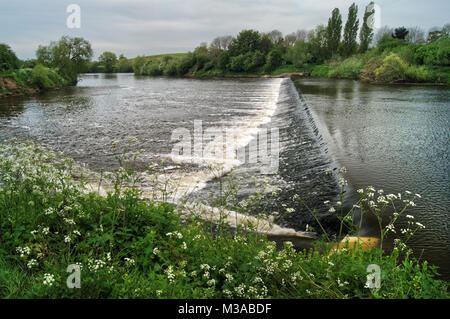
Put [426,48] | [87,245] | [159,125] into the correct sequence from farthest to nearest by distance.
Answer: [426,48]
[159,125]
[87,245]

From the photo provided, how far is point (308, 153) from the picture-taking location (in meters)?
9.55

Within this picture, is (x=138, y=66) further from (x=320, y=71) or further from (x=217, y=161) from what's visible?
(x=217, y=161)

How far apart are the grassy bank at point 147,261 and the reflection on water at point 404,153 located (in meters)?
1.32

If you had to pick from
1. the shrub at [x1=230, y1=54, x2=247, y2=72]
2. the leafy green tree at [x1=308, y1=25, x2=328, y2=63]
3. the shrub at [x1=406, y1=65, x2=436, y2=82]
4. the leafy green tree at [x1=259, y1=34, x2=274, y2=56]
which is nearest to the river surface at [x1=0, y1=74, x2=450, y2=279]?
the shrub at [x1=406, y1=65, x2=436, y2=82]

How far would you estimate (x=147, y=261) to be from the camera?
130 inches

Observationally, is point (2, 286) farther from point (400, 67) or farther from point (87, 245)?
point (400, 67)

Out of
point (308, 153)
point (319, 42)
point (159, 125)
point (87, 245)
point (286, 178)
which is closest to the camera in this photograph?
point (87, 245)

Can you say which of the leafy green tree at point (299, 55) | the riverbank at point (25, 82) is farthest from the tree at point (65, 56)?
the leafy green tree at point (299, 55)

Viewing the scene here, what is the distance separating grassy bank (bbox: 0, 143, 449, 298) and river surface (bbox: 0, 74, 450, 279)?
1121 millimetres

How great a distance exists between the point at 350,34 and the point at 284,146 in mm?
63931

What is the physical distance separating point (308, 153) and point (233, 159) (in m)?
2.44

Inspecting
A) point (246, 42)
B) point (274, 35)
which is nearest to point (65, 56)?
point (246, 42)
